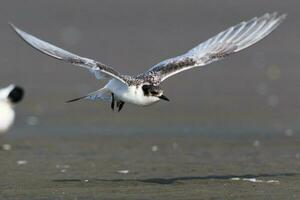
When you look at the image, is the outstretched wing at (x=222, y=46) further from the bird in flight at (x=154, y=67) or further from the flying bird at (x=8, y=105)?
the flying bird at (x=8, y=105)

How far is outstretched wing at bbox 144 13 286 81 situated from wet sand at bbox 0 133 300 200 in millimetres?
1071

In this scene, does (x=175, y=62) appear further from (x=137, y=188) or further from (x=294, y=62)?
(x=294, y=62)

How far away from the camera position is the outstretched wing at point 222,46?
11249mm

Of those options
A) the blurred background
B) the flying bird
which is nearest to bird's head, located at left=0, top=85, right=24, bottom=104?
the flying bird

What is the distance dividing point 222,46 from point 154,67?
0.94 m

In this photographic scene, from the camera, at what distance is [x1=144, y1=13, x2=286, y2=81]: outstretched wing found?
11.2 m

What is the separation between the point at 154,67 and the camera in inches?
454

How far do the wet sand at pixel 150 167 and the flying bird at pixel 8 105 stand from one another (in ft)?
0.67

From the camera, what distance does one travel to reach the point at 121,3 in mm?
27172

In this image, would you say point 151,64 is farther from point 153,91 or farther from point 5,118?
point 153,91

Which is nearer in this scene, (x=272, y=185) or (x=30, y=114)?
(x=272, y=185)

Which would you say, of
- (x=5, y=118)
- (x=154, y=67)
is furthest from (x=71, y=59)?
(x=5, y=118)

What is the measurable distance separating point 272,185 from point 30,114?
6.13 meters

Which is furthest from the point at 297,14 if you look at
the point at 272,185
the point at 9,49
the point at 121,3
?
the point at 272,185
